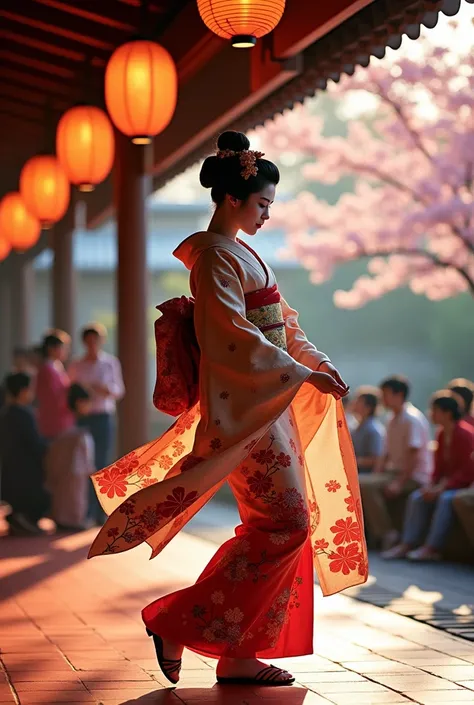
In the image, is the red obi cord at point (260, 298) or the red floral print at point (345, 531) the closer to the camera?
the red obi cord at point (260, 298)

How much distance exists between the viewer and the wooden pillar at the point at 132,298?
899cm

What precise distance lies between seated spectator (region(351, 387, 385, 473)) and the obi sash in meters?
4.85

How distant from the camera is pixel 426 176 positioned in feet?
48.5

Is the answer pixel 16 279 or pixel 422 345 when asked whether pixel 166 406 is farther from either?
pixel 422 345

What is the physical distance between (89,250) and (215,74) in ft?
48.1

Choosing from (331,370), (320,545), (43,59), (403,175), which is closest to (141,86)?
(43,59)

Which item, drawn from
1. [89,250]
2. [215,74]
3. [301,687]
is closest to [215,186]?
[301,687]

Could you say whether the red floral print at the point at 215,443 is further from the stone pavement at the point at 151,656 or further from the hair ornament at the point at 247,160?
the hair ornament at the point at 247,160

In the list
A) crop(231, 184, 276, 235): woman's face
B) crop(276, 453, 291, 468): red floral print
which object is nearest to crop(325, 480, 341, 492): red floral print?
crop(276, 453, 291, 468): red floral print

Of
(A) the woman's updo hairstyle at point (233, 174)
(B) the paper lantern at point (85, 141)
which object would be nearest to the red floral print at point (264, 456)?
(A) the woman's updo hairstyle at point (233, 174)

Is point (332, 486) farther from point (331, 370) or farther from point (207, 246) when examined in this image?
point (207, 246)

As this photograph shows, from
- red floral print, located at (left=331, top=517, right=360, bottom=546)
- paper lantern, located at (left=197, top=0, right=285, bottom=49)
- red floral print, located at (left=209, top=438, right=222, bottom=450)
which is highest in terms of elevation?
paper lantern, located at (left=197, top=0, right=285, bottom=49)

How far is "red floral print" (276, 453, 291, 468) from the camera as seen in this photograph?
12.2ft

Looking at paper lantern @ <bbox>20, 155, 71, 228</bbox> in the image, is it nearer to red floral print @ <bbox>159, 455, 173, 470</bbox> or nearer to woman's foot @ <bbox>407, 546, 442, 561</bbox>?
woman's foot @ <bbox>407, 546, 442, 561</bbox>
